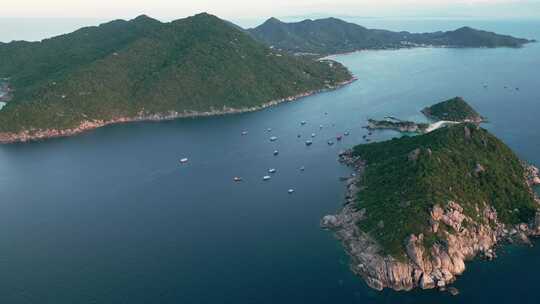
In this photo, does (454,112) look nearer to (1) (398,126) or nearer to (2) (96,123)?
(1) (398,126)

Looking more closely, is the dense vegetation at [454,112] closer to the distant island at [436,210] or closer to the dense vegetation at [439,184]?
the distant island at [436,210]

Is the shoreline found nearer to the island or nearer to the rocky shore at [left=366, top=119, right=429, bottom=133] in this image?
the island

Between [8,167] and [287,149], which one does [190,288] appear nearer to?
[287,149]

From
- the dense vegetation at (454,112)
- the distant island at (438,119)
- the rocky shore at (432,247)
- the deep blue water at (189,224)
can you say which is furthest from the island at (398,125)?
the rocky shore at (432,247)

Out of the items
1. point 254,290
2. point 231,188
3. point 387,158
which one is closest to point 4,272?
point 254,290

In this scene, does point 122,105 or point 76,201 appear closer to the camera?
point 76,201

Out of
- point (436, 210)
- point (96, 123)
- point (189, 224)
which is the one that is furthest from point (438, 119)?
point (96, 123)
